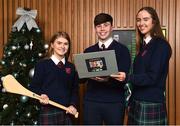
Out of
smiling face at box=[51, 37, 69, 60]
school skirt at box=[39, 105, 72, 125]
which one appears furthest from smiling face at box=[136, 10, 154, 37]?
school skirt at box=[39, 105, 72, 125]

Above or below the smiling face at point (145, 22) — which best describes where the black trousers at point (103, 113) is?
below

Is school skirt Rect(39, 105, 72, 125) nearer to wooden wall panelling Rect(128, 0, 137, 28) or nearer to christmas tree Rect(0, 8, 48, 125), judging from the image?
christmas tree Rect(0, 8, 48, 125)

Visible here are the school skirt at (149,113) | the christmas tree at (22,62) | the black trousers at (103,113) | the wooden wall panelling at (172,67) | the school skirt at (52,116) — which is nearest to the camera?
the school skirt at (149,113)

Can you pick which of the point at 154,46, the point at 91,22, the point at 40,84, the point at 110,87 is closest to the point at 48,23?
the point at 91,22

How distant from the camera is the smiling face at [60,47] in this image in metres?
2.56

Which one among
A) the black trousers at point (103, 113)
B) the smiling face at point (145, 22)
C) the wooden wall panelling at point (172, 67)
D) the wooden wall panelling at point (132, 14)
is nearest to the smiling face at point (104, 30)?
the smiling face at point (145, 22)

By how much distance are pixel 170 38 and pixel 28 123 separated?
2.03 meters

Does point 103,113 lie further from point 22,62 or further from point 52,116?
point 22,62

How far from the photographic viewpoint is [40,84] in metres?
2.54

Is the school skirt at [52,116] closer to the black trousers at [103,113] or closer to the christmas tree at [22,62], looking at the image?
the black trousers at [103,113]

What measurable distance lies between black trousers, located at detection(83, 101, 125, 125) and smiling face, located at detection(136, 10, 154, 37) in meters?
0.63

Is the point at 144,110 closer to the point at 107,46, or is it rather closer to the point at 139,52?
the point at 139,52

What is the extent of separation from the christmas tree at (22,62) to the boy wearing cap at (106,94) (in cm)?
109

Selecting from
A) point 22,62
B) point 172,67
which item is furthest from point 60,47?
point 172,67
